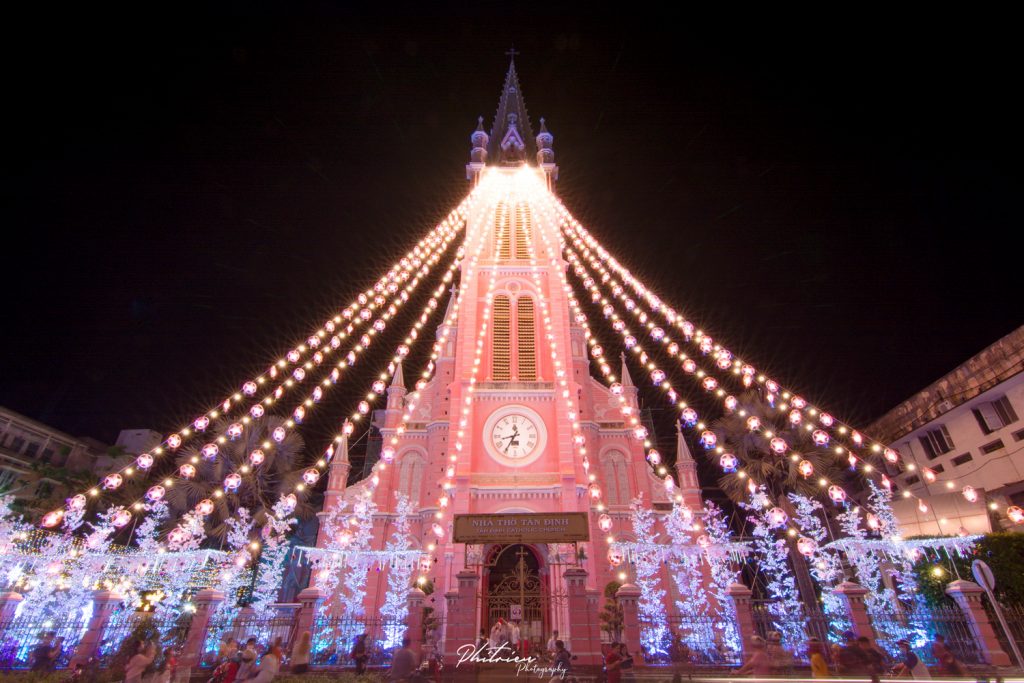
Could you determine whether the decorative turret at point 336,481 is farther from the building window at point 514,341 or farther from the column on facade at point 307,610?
the column on facade at point 307,610

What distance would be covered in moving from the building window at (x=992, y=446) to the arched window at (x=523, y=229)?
2508cm

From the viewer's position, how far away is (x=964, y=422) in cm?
2425

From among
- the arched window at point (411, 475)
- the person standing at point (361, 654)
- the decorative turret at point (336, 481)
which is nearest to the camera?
the person standing at point (361, 654)

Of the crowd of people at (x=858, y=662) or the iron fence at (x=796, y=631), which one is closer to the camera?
the crowd of people at (x=858, y=662)

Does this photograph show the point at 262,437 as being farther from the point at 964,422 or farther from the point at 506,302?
the point at 964,422

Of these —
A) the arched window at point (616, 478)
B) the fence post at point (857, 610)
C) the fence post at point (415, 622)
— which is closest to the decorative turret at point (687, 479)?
the arched window at point (616, 478)

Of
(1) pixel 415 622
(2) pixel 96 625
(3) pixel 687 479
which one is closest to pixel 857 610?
(1) pixel 415 622

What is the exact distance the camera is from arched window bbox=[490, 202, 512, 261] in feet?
110

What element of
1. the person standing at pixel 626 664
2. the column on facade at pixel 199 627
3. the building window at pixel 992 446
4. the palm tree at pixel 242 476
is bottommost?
the person standing at pixel 626 664

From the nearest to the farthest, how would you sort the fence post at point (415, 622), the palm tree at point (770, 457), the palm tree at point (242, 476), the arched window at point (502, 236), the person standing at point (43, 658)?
the person standing at point (43, 658) → the fence post at point (415, 622) → the palm tree at point (770, 457) → the palm tree at point (242, 476) → the arched window at point (502, 236)

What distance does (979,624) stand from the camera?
12.8m

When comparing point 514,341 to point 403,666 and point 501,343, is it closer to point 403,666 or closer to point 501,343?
point 501,343

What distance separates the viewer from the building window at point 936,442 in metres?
25.4

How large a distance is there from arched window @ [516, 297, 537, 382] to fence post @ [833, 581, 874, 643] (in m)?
17.7
